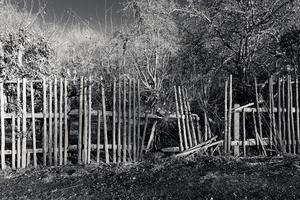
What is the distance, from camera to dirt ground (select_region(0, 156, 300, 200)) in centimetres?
379

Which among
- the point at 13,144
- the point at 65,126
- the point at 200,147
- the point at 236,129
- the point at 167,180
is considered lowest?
the point at 167,180

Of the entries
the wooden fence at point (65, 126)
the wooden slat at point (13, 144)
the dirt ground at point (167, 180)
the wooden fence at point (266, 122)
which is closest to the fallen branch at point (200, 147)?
the dirt ground at point (167, 180)

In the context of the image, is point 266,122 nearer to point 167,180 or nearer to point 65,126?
point 167,180

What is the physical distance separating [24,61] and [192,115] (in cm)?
380

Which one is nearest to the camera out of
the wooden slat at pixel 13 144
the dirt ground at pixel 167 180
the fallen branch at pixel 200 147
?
the dirt ground at pixel 167 180

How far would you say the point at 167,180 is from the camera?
4254 mm

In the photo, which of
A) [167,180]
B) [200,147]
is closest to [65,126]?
[167,180]

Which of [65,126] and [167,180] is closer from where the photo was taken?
[167,180]

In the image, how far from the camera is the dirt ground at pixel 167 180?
3.79m

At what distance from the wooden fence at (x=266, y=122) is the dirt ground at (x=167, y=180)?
36cm

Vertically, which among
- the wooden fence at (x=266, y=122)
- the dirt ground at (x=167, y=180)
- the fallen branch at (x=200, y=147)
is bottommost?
the dirt ground at (x=167, y=180)

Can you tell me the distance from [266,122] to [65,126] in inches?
147

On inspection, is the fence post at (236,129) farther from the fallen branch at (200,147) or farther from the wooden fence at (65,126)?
the wooden fence at (65,126)

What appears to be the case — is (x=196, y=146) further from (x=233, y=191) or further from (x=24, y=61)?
(x=24, y=61)
